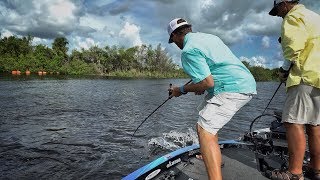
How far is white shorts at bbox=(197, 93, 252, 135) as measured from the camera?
4.65m

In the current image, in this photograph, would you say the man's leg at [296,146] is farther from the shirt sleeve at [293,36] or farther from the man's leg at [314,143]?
the shirt sleeve at [293,36]

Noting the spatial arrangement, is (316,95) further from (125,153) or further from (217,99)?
(125,153)

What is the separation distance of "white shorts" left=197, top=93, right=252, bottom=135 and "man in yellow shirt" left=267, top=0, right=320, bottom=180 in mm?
1039

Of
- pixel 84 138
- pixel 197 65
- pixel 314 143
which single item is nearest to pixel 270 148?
pixel 314 143

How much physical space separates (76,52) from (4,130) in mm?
120168

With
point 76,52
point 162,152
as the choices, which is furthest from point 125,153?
point 76,52

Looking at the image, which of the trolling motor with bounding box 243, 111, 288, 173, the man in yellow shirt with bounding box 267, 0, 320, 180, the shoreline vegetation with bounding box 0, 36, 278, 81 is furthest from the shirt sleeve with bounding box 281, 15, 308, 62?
the shoreline vegetation with bounding box 0, 36, 278, 81

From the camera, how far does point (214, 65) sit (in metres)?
4.69

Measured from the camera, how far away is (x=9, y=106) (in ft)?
69.2

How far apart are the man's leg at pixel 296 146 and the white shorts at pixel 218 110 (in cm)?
116

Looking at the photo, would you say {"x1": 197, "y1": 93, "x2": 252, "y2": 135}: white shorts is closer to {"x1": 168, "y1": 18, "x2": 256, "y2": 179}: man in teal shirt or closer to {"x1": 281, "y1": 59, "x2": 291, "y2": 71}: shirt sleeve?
{"x1": 168, "y1": 18, "x2": 256, "y2": 179}: man in teal shirt

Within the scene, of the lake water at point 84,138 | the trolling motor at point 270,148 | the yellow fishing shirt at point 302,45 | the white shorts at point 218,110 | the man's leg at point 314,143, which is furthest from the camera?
the lake water at point 84,138

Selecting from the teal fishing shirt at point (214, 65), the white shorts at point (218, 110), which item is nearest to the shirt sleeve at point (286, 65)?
the teal fishing shirt at point (214, 65)

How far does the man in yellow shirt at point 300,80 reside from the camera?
5027 mm
